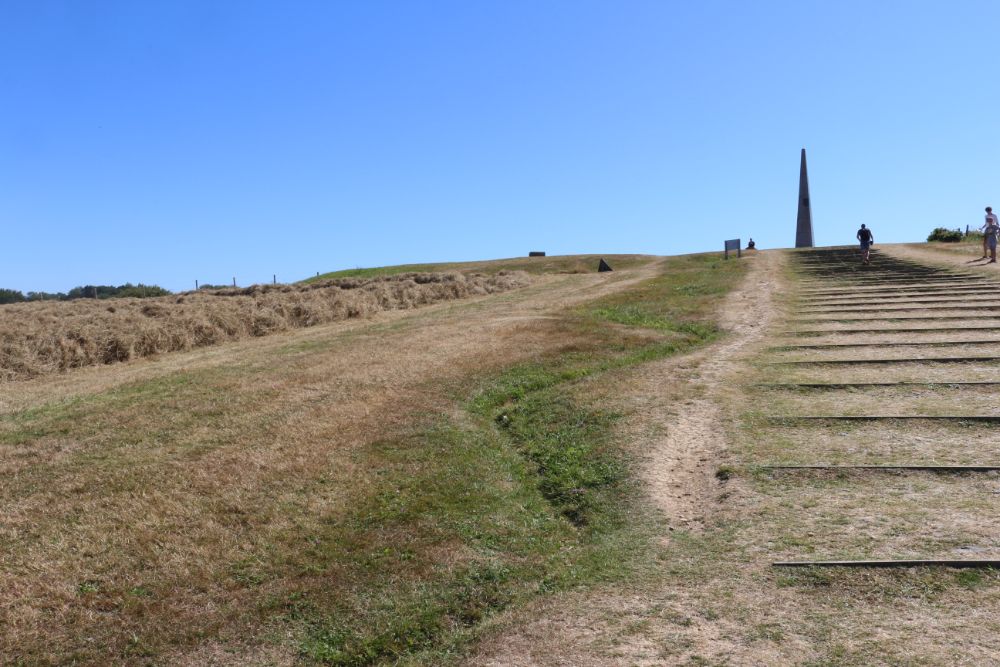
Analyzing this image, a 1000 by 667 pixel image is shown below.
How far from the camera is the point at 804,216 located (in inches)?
2149

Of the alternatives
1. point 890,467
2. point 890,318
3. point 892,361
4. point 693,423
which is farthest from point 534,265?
point 890,467

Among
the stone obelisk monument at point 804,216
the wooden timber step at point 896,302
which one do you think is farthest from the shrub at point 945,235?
the wooden timber step at point 896,302

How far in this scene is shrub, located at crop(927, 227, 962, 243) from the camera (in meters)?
39.1

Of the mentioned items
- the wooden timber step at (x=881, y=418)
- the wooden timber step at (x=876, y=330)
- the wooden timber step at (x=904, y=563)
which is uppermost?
the wooden timber step at (x=876, y=330)

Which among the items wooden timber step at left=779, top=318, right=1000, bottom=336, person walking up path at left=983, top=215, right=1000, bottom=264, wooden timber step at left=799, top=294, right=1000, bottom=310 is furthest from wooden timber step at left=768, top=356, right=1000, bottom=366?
person walking up path at left=983, top=215, right=1000, bottom=264

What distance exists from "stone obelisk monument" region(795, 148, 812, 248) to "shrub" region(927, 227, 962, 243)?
13235 mm

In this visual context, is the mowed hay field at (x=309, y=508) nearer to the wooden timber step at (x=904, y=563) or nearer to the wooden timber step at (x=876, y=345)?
the wooden timber step at (x=904, y=563)

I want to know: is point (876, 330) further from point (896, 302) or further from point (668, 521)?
point (668, 521)

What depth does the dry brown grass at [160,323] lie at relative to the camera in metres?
14.3

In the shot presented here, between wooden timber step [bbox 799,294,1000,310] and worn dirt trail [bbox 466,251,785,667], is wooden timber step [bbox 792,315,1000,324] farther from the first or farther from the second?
worn dirt trail [bbox 466,251,785,667]

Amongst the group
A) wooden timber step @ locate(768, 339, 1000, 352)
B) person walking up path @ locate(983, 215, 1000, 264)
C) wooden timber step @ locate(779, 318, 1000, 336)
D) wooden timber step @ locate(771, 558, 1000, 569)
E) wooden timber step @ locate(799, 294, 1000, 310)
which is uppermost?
person walking up path @ locate(983, 215, 1000, 264)

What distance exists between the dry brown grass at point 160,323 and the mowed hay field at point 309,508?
2127mm

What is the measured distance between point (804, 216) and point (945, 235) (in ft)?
49.8

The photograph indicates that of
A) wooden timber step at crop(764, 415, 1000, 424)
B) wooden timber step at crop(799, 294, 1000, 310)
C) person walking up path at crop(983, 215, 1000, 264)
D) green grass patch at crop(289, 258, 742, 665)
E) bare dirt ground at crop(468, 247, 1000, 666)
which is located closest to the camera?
bare dirt ground at crop(468, 247, 1000, 666)
